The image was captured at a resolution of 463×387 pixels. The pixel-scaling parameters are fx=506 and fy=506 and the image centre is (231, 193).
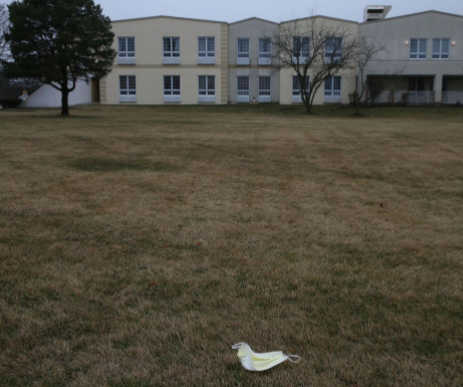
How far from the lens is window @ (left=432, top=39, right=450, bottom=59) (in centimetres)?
4075

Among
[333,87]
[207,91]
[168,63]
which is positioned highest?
[168,63]

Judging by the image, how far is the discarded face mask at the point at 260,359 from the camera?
2676 mm

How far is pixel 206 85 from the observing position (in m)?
44.4

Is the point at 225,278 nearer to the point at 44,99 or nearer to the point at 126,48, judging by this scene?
the point at 44,99

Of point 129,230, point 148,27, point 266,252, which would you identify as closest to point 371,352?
point 266,252

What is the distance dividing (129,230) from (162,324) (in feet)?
7.59

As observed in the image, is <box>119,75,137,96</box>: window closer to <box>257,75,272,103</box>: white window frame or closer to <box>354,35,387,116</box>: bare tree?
<box>257,75,272,103</box>: white window frame

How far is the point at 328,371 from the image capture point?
2662 millimetres

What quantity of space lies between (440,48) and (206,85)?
19.5 m

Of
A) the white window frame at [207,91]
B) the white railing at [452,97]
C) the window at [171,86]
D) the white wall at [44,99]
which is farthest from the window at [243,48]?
the white railing at [452,97]

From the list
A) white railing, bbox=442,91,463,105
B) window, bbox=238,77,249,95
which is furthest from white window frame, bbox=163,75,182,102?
white railing, bbox=442,91,463,105

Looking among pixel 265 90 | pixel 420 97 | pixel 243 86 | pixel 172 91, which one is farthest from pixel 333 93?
→ pixel 172 91

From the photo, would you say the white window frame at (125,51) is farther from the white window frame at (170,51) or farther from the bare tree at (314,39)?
the bare tree at (314,39)

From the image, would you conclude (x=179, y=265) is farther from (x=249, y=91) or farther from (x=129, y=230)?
(x=249, y=91)
